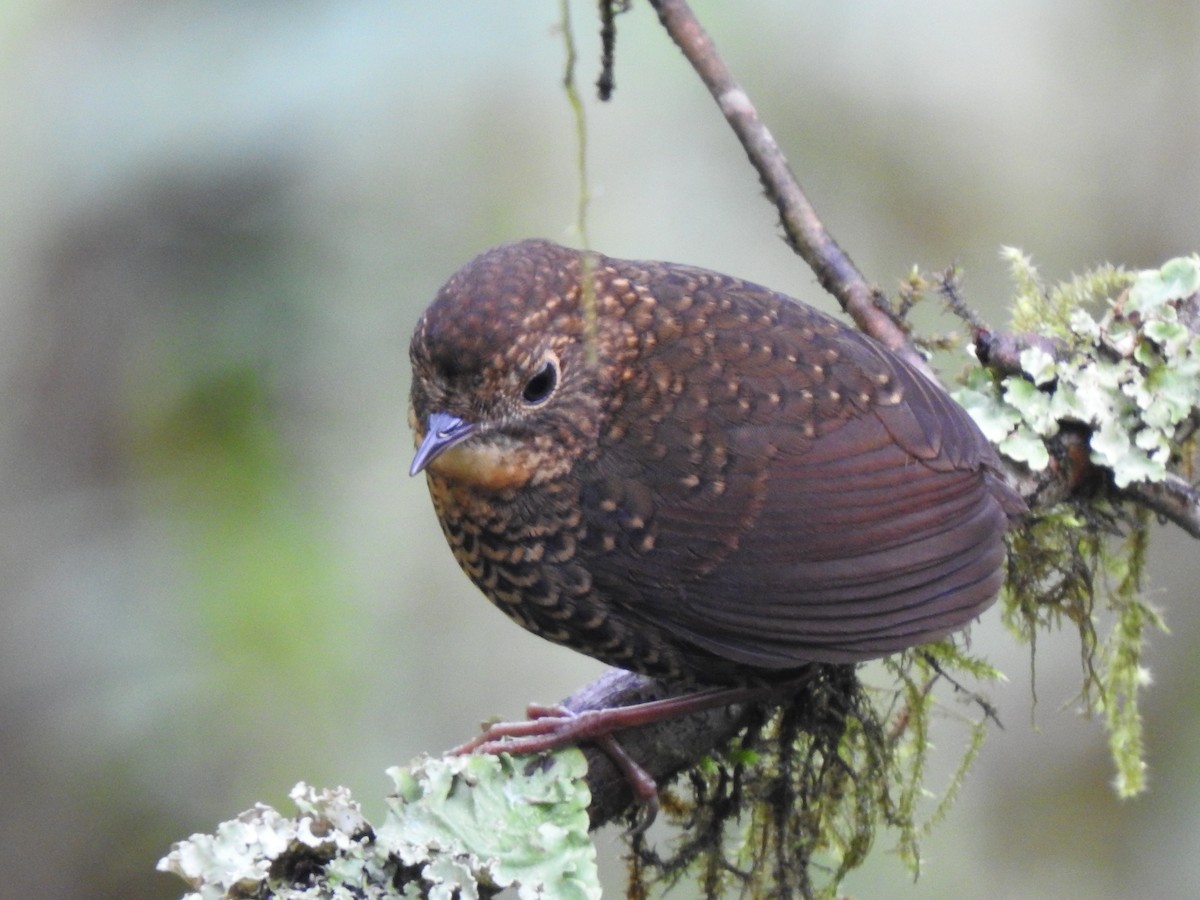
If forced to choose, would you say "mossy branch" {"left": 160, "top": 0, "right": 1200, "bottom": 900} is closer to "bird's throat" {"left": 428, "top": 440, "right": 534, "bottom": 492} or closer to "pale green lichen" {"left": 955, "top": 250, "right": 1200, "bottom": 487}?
"pale green lichen" {"left": 955, "top": 250, "right": 1200, "bottom": 487}

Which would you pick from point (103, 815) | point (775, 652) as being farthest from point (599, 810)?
point (103, 815)

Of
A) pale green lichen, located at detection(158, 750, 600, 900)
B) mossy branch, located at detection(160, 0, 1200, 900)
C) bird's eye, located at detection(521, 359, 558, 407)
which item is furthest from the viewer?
mossy branch, located at detection(160, 0, 1200, 900)

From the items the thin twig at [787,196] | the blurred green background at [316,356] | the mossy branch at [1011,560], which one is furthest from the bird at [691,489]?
the blurred green background at [316,356]

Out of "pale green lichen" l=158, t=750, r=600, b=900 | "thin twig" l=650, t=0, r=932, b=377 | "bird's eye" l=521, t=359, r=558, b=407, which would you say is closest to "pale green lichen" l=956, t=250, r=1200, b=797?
"thin twig" l=650, t=0, r=932, b=377

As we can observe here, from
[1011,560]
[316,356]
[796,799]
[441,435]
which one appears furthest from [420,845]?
[316,356]

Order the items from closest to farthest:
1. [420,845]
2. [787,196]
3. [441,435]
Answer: [420,845], [441,435], [787,196]

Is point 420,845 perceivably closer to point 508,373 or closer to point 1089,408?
point 508,373

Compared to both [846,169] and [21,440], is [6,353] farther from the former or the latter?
[846,169]

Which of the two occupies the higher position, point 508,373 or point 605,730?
point 508,373
